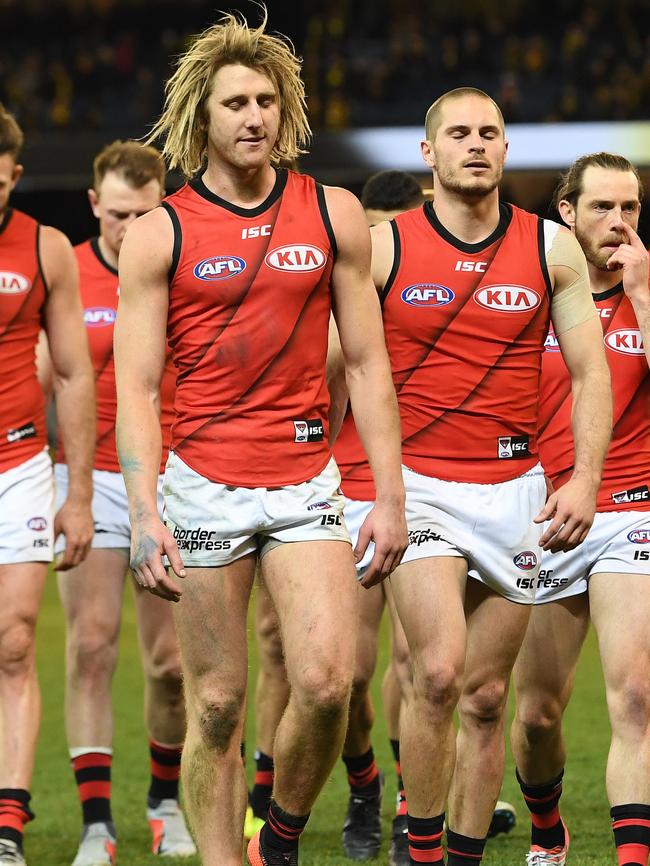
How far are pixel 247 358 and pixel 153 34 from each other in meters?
22.0

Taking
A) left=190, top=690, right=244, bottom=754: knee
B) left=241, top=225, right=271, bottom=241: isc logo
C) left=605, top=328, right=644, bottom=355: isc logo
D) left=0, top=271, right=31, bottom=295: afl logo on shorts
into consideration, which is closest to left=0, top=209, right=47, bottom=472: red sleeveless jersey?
left=0, top=271, right=31, bottom=295: afl logo on shorts

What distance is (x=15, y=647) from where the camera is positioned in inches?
201

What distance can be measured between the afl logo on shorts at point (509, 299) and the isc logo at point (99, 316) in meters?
1.98

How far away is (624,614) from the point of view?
4703 millimetres

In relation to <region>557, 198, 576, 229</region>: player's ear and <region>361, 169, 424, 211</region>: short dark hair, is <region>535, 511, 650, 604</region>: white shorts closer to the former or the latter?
<region>557, 198, 576, 229</region>: player's ear

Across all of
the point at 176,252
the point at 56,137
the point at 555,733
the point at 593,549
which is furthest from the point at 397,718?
the point at 56,137

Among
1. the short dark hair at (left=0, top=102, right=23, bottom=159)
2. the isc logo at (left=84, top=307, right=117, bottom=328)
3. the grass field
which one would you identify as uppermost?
the short dark hair at (left=0, top=102, right=23, bottom=159)

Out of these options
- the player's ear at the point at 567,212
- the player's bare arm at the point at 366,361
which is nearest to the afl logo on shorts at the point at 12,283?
the player's bare arm at the point at 366,361

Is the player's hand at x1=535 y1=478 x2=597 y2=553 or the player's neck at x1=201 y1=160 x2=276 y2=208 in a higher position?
the player's neck at x1=201 y1=160 x2=276 y2=208

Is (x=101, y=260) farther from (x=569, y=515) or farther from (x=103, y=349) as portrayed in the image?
(x=569, y=515)

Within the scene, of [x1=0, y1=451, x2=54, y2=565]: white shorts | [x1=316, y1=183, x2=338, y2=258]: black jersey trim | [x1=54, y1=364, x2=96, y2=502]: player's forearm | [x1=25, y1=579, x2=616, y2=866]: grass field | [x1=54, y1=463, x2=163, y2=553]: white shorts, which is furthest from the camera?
[x1=54, y1=463, x2=163, y2=553]: white shorts

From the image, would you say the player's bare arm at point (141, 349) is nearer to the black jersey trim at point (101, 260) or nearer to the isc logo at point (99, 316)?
the isc logo at point (99, 316)

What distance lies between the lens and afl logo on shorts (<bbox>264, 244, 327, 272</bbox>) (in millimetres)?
4195

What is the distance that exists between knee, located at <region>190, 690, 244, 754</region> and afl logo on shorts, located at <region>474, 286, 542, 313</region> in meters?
1.44
